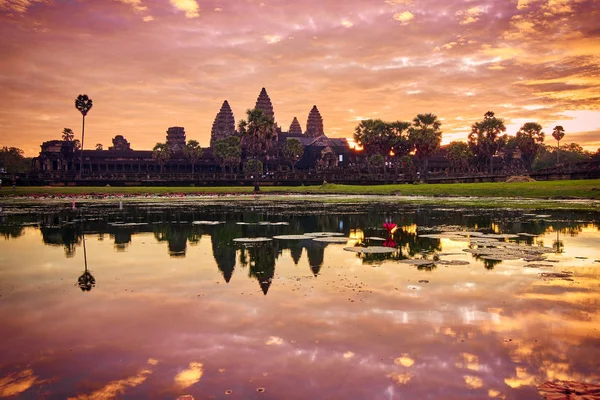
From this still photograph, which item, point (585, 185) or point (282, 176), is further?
point (282, 176)

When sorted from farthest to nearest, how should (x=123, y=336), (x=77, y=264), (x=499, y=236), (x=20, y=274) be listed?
(x=499, y=236) < (x=77, y=264) < (x=20, y=274) < (x=123, y=336)

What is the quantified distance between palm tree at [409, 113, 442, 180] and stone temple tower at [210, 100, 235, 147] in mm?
75534

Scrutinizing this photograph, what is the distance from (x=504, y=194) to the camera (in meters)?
45.1

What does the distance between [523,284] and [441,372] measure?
14.7 ft

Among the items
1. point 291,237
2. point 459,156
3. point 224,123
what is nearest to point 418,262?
point 291,237

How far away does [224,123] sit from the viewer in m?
158

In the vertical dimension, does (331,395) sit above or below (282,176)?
below

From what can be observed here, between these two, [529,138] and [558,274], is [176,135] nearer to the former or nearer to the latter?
[529,138]

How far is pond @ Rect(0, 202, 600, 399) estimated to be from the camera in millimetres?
4863

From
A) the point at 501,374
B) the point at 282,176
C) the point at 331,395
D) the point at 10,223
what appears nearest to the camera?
the point at 331,395

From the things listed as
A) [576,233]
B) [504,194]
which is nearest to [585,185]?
[504,194]

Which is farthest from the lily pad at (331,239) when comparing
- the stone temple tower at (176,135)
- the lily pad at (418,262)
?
the stone temple tower at (176,135)

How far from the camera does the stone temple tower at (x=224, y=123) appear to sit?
512 ft

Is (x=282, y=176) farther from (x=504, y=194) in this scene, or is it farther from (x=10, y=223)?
(x=10, y=223)
